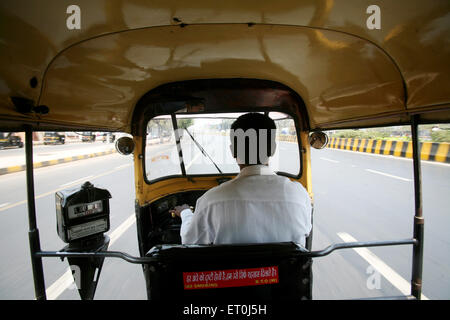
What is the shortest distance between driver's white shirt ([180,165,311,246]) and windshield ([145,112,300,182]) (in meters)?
1.30

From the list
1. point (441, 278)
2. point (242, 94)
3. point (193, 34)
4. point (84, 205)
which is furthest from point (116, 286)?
point (441, 278)

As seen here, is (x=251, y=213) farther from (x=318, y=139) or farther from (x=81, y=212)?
(x=318, y=139)

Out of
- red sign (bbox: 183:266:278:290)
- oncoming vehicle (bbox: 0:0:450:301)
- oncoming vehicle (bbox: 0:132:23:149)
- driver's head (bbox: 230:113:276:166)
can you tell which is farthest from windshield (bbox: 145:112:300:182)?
oncoming vehicle (bbox: 0:132:23:149)

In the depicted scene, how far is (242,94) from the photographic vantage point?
2.42 m

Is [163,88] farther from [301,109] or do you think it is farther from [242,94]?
[301,109]

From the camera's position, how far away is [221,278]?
1.12 m

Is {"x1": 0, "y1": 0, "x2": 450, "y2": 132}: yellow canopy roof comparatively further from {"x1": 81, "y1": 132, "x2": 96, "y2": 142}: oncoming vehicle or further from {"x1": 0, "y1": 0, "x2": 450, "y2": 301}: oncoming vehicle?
{"x1": 81, "y1": 132, "x2": 96, "y2": 142}: oncoming vehicle

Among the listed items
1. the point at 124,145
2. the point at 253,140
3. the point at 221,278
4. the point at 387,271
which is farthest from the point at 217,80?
the point at 387,271

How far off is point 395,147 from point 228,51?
13.9 meters

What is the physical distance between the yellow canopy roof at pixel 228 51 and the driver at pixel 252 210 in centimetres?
59

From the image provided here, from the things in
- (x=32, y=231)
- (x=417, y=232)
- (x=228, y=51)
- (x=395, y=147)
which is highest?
(x=228, y=51)

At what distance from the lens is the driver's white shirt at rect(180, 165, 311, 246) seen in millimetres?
1247

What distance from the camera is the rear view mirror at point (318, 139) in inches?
97.8

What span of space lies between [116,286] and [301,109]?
266 cm
